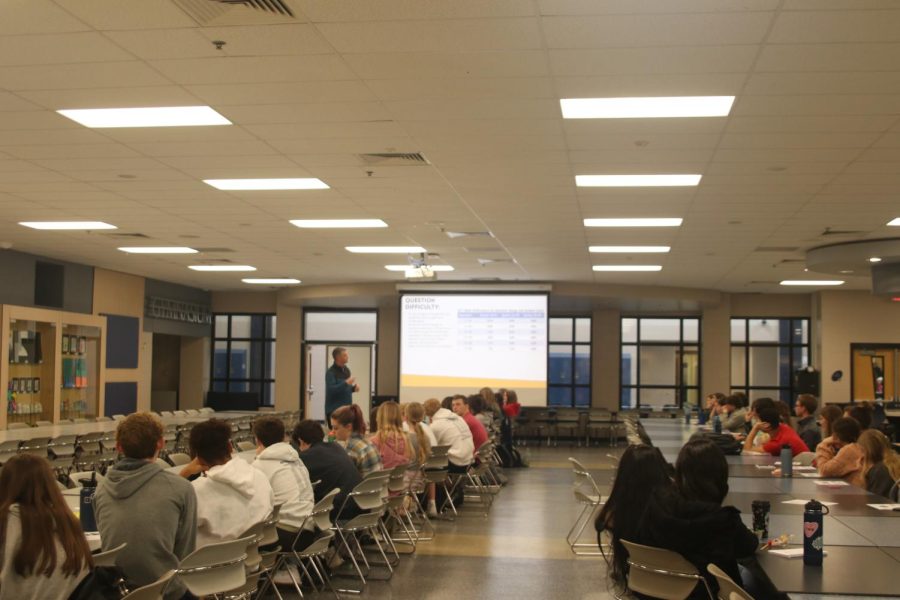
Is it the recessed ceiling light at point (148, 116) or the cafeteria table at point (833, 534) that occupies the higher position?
the recessed ceiling light at point (148, 116)

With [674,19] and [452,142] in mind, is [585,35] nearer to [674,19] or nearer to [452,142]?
[674,19]

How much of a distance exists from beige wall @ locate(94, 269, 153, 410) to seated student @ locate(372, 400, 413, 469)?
1015 cm

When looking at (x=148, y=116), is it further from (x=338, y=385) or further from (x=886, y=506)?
(x=338, y=385)

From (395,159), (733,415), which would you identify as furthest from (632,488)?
(733,415)

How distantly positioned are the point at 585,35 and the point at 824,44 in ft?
4.24

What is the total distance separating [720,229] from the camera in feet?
39.7

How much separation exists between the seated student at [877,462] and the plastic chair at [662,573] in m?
3.25

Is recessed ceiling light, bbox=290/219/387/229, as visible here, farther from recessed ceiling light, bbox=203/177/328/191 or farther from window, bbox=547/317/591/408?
window, bbox=547/317/591/408

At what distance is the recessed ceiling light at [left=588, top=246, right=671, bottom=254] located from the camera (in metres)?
14.0

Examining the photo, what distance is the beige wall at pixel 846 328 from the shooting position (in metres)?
20.2

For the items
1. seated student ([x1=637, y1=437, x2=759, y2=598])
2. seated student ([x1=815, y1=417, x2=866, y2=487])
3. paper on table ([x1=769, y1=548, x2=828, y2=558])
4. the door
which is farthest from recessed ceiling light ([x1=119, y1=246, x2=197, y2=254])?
paper on table ([x1=769, y1=548, x2=828, y2=558])

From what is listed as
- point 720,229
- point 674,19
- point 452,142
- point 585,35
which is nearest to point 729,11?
point 674,19

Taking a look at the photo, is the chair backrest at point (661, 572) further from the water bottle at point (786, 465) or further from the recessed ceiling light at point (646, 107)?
the water bottle at point (786, 465)

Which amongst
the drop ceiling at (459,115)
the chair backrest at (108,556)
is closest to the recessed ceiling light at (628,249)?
the drop ceiling at (459,115)
